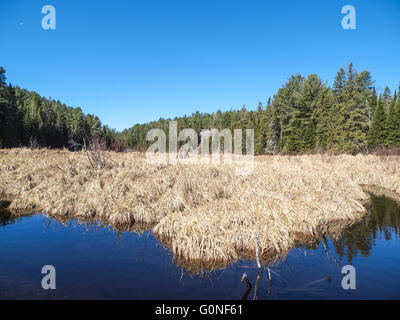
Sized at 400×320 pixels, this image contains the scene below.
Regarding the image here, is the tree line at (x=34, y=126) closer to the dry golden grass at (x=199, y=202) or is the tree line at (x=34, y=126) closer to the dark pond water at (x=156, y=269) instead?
the dry golden grass at (x=199, y=202)

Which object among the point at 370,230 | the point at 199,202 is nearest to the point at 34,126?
the point at 199,202

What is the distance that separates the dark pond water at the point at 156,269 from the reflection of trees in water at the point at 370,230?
0.03 m

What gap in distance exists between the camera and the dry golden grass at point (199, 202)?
6184 millimetres

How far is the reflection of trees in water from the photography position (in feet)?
20.6

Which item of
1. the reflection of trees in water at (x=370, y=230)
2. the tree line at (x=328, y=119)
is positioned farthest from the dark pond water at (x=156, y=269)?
the tree line at (x=328, y=119)

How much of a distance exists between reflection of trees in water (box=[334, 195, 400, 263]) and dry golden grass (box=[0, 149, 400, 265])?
1.86ft

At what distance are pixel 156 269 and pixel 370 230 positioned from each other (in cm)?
731

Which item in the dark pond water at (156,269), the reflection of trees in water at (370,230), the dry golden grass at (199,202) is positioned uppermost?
the dry golden grass at (199,202)

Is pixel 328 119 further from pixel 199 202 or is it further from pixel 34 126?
pixel 34 126

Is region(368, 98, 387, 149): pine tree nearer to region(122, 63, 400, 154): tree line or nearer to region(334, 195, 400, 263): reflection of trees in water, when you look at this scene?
region(122, 63, 400, 154): tree line

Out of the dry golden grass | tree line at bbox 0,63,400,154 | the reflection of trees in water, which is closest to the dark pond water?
the reflection of trees in water

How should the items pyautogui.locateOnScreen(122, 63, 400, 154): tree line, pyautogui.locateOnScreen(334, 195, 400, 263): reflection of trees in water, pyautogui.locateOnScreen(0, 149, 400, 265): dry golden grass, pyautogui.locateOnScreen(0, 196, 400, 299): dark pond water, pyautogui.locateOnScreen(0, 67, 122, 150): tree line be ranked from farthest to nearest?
pyautogui.locateOnScreen(0, 67, 122, 150): tree line, pyautogui.locateOnScreen(122, 63, 400, 154): tree line, pyautogui.locateOnScreen(334, 195, 400, 263): reflection of trees in water, pyautogui.locateOnScreen(0, 149, 400, 265): dry golden grass, pyautogui.locateOnScreen(0, 196, 400, 299): dark pond water
